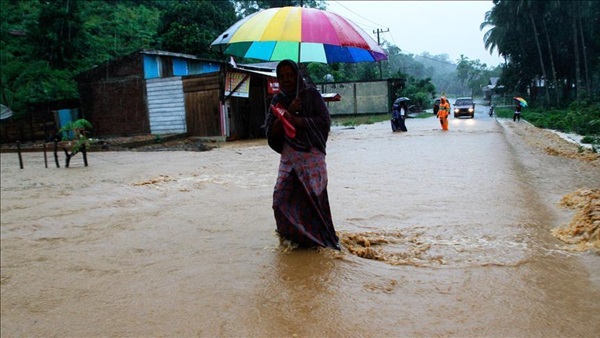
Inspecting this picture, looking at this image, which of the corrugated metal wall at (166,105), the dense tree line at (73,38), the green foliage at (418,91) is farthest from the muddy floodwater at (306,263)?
the green foliage at (418,91)

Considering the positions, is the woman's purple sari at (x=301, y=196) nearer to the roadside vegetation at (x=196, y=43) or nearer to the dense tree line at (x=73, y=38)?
the roadside vegetation at (x=196, y=43)

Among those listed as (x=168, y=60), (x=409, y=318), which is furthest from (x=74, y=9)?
(x=409, y=318)

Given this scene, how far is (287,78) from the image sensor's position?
12.3ft

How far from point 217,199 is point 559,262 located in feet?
16.4

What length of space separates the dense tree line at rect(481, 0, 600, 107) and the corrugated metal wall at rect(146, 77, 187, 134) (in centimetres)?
2556

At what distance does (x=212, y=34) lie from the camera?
89.2 ft

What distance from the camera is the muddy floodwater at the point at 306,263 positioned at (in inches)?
118

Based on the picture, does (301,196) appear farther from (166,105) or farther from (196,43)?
(196,43)

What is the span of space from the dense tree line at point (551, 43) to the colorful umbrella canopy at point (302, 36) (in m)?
30.2

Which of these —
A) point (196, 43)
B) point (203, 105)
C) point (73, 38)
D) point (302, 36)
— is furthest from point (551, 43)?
point (302, 36)

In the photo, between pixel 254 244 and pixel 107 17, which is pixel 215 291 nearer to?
pixel 254 244

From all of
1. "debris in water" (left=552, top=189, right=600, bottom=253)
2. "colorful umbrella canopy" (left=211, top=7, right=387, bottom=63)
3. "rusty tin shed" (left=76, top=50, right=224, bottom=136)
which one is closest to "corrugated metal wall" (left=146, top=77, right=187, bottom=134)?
"rusty tin shed" (left=76, top=50, right=224, bottom=136)

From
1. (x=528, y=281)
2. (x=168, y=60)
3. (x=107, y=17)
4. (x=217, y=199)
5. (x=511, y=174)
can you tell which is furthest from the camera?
(x=107, y=17)

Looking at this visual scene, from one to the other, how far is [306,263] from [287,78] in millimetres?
1638
